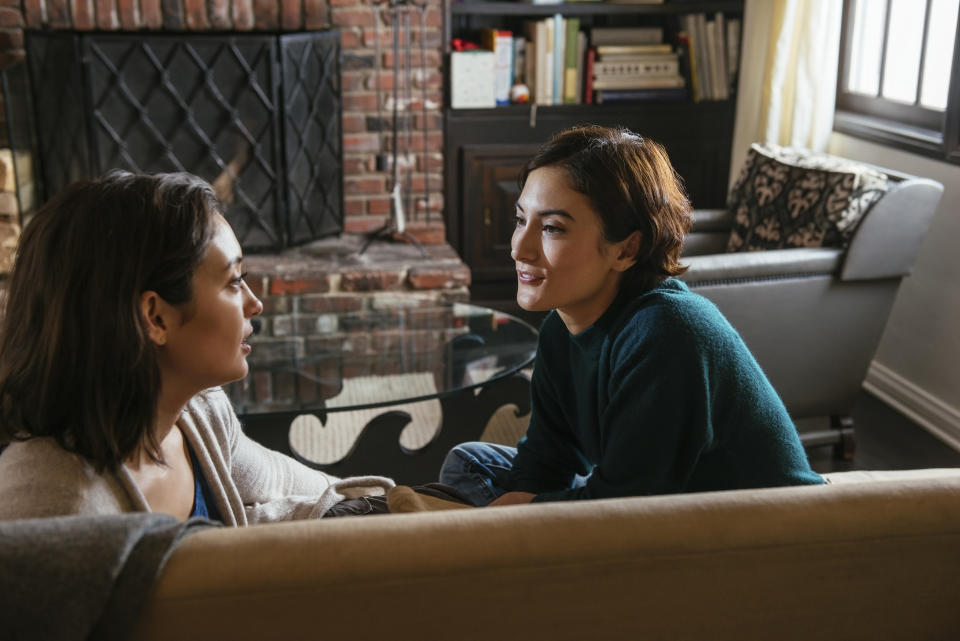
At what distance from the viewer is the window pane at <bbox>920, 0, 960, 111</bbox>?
3158mm

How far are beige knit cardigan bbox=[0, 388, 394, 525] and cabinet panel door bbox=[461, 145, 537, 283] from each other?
7.95ft

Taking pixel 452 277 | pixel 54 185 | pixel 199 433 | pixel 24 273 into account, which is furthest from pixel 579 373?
pixel 54 185

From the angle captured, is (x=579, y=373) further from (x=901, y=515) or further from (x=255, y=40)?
(x=255, y=40)

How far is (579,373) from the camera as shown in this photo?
1.49 m

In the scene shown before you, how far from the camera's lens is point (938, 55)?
3.23 meters

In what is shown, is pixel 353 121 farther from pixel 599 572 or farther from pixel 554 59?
pixel 599 572

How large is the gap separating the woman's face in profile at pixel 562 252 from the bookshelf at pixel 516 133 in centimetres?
247

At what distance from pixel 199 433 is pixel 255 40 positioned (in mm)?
2303

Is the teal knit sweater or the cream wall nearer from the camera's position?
the teal knit sweater

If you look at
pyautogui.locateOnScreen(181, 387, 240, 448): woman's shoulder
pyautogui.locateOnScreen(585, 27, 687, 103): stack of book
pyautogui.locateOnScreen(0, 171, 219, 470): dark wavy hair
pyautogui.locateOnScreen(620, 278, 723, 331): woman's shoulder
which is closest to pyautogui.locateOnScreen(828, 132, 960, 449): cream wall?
pyautogui.locateOnScreen(585, 27, 687, 103): stack of book

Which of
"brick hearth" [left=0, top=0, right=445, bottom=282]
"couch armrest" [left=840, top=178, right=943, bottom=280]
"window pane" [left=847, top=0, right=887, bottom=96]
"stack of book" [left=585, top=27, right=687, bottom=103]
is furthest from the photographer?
"stack of book" [left=585, top=27, right=687, bottom=103]

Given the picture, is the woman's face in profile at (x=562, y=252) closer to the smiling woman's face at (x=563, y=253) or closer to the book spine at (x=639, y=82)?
the smiling woman's face at (x=563, y=253)

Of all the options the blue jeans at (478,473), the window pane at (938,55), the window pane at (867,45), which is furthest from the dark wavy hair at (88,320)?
the window pane at (867,45)

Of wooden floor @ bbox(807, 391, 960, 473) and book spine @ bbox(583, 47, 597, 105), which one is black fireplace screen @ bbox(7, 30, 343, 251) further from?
wooden floor @ bbox(807, 391, 960, 473)
